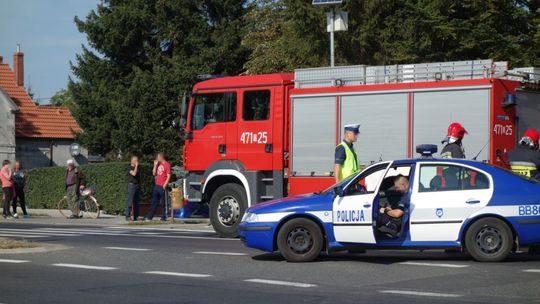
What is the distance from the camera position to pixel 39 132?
5150 centimetres

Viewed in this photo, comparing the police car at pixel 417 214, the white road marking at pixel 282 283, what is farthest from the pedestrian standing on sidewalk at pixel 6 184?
the white road marking at pixel 282 283

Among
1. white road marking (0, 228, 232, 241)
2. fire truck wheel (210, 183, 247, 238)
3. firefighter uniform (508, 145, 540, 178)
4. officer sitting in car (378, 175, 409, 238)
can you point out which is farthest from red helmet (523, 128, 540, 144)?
white road marking (0, 228, 232, 241)

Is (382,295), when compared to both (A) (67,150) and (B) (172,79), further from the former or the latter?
(A) (67,150)

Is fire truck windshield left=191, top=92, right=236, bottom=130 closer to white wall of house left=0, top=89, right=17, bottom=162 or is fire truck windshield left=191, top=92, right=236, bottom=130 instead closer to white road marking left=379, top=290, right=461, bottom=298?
white road marking left=379, top=290, right=461, bottom=298

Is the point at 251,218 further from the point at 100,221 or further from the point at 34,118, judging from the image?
the point at 34,118

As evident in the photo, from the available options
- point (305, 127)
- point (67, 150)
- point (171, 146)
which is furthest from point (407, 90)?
point (67, 150)

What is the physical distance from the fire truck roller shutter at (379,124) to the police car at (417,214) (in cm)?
387

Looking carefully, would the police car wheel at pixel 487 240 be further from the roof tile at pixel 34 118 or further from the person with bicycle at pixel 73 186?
the roof tile at pixel 34 118

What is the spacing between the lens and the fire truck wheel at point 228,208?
59.0ft

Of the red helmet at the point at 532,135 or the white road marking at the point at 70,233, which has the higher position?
the red helmet at the point at 532,135

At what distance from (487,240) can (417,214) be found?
95 centimetres

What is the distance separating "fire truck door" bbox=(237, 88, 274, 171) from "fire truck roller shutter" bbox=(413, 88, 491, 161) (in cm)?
310

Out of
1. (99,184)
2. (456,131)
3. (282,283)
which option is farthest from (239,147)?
(99,184)

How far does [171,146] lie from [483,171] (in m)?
34.0
